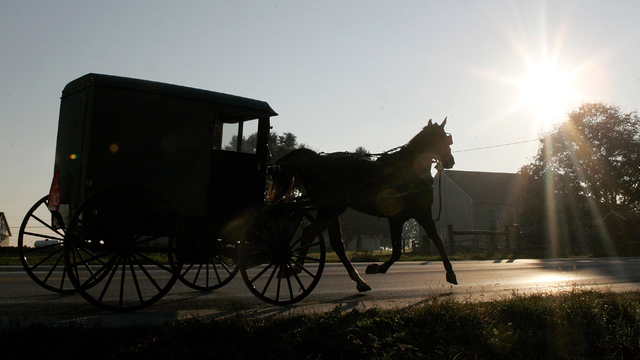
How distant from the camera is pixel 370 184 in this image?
834 cm

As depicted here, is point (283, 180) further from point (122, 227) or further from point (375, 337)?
point (375, 337)

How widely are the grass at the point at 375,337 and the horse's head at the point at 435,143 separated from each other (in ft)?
11.2

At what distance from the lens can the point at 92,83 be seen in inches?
236

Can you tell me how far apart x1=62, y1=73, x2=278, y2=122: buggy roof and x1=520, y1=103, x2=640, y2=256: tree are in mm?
43981

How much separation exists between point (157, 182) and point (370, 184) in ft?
10.9

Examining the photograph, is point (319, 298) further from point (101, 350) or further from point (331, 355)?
point (101, 350)

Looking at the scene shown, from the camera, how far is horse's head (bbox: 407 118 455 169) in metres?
9.00

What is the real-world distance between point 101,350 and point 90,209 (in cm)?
231

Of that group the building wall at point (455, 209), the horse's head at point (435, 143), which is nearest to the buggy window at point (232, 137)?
the horse's head at point (435, 143)

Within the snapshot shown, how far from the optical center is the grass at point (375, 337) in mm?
3992

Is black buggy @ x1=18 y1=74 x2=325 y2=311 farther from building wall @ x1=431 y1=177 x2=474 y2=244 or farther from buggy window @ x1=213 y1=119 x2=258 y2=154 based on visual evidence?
building wall @ x1=431 y1=177 x2=474 y2=244

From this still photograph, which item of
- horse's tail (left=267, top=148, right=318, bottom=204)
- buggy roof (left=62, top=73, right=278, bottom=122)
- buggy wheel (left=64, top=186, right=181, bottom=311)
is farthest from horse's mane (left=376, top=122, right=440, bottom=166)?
buggy wheel (left=64, top=186, right=181, bottom=311)

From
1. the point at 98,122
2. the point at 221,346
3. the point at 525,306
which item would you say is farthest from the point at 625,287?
the point at 98,122

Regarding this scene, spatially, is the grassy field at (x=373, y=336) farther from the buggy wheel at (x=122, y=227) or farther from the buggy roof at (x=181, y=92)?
the buggy roof at (x=181, y=92)
